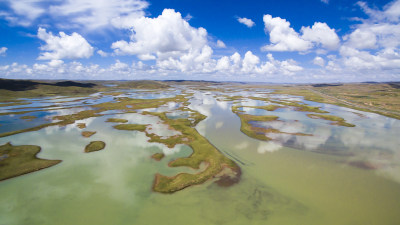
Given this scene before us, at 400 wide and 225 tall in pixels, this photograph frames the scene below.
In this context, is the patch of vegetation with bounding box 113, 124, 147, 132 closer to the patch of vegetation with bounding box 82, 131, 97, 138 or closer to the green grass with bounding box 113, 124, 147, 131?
the green grass with bounding box 113, 124, 147, 131

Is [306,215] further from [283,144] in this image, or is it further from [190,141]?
[190,141]

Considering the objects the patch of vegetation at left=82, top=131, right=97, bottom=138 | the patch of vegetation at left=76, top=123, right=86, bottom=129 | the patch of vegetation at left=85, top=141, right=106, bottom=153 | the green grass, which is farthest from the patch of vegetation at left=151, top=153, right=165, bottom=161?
the patch of vegetation at left=76, top=123, right=86, bottom=129

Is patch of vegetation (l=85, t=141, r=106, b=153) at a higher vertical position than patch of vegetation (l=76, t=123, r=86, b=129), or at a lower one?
lower

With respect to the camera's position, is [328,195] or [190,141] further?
[190,141]

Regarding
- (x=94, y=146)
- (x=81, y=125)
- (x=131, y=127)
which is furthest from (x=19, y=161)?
(x=81, y=125)

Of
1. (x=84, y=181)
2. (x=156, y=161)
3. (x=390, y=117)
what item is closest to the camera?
(x=84, y=181)

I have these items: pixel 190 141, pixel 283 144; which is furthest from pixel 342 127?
pixel 190 141
